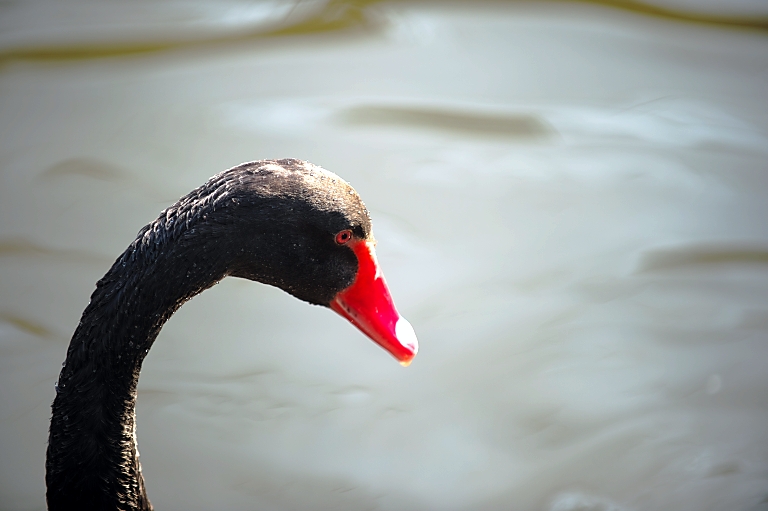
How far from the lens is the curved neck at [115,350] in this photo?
2.35 m

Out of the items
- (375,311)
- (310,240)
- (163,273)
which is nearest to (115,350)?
(163,273)

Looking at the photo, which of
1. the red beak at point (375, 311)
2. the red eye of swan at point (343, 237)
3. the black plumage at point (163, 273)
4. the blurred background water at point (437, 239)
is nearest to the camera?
the black plumage at point (163, 273)

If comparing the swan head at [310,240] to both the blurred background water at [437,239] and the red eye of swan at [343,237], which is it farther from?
the blurred background water at [437,239]

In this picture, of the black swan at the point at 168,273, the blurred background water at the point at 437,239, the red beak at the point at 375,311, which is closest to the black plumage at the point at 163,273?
the black swan at the point at 168,273

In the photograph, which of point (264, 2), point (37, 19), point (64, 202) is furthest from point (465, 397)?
point (37, 19)

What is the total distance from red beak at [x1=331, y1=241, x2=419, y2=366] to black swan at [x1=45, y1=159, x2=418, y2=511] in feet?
0.37

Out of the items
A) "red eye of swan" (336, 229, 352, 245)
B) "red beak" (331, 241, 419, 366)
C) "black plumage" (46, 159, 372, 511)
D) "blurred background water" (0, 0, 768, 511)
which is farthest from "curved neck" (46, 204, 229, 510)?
"blurred background water" (0, 0, 768, 511)

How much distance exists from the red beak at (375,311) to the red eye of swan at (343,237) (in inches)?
6.0

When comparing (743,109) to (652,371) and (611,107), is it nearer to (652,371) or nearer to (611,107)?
(611,107)

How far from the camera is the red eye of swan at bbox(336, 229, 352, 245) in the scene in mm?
2507

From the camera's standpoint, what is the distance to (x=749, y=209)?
4.82 m

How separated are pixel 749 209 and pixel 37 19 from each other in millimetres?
4612

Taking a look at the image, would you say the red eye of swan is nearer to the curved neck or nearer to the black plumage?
the black plumage

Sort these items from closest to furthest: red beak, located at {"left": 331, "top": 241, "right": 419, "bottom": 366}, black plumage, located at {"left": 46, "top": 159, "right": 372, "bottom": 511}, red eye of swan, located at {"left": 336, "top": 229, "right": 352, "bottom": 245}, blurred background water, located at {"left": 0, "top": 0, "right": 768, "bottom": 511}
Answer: black plumage, located at {"left": 46, "top": 159, "right": 372, "bottom": 511}, red eye of swan, located at {"left": 336, "top": 229, "right": 352, "bottom": 245}, red beak, located at {"left": 331, "top": 241, "right": 419, "bottom": 366}, blurred background water, located at {"left": 0, "top": 0, "right": 768, "bottom": 511}
